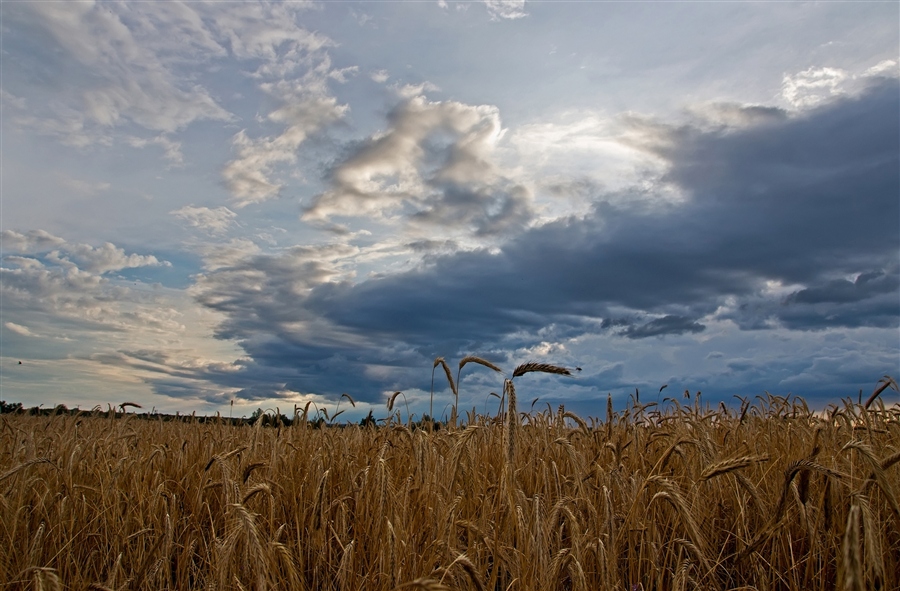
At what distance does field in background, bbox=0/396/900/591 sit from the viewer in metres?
3.61

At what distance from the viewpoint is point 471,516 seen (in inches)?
193

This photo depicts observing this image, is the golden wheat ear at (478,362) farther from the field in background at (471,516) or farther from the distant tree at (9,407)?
the distant tree at (9,407)

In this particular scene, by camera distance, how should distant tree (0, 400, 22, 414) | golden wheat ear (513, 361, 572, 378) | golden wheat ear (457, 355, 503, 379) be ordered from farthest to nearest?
distant tree (0, 400, 22, 414), golden wheat ear (457, 355, 503, 379), golden wheat ear (513, 361, 572, 378)

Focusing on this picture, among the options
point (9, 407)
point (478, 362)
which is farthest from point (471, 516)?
point (9, 407)

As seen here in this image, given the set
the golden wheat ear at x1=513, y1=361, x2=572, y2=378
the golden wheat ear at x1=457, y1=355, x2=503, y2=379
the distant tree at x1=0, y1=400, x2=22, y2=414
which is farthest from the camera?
the distant tree at x1=0, y1=400, x2=22, y2=414

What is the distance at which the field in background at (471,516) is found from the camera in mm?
3611

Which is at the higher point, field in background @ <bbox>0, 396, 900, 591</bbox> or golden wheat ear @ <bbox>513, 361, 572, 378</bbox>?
golden wheat ear @ <bbox>513, 361, 572, 378</bbox>

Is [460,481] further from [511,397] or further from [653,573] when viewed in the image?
[511,397]

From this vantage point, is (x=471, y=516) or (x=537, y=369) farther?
(x=471, y=516)

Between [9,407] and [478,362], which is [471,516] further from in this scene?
[9,407]

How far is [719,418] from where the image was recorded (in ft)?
29.3

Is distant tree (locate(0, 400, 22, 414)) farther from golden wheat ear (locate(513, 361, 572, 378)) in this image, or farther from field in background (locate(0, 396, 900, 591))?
golden wheat ear (locate(513, 361, 572, 378))

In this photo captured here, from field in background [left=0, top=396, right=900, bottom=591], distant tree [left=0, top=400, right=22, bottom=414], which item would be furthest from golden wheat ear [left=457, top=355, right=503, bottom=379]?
distant tree [left=0, top=400, right=22, bottom=414]

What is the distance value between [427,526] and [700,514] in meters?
2.24
